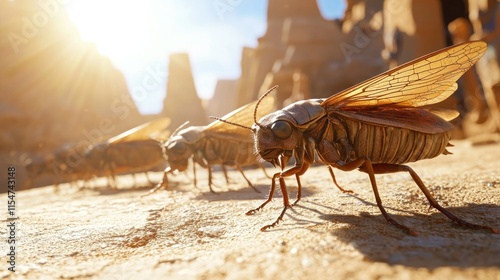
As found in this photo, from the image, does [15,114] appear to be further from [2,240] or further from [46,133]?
[2,240]

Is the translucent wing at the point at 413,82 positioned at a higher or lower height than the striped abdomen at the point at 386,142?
higher

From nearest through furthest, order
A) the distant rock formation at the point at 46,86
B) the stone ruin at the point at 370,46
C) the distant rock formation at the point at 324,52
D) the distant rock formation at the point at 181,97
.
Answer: the stone ruin at the point at 370,46, the distant rock formation at the point at 324,52, the distant rock formation at the point at 46,86, the distant rock formation at the point at 181,97

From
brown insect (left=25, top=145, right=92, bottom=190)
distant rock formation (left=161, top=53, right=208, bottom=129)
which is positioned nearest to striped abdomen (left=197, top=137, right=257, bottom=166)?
brown insect (left=25, top=145, right=92, bottom=190)

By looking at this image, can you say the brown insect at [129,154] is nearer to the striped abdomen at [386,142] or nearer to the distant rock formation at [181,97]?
the striped abdomen at [386,142]

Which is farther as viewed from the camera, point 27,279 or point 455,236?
point 455,236

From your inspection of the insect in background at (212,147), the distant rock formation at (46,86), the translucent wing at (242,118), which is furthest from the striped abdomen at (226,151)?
the distant rock formation at (46,86)

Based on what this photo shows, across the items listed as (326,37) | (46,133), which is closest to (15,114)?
(46,133)

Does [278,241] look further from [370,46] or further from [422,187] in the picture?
[370,46]
